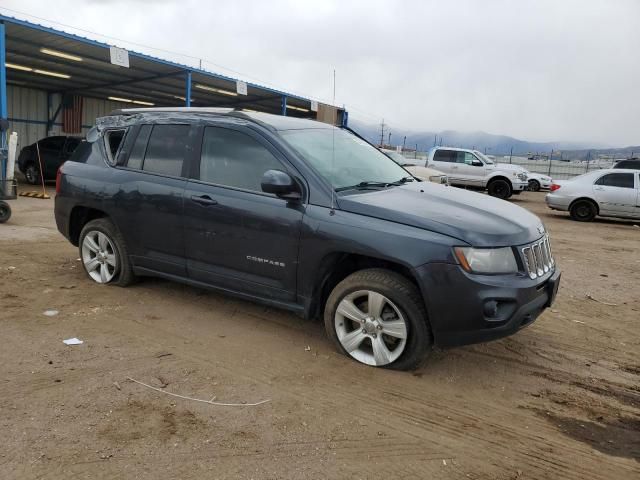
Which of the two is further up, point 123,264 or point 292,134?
point 292,134

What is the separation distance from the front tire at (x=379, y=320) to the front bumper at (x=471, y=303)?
0.12m

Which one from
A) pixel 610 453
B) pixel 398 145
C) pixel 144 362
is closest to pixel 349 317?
pixel 144 362

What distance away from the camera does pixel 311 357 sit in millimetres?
3932

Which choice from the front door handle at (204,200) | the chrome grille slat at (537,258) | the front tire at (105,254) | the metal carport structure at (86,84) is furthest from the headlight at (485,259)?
the metal carport structure at (86,84)

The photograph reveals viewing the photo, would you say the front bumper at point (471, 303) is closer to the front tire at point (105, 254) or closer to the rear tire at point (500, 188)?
the front tire at point (105, 254)

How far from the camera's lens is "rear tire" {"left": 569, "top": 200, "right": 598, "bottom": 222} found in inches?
535

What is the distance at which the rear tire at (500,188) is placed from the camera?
1898 centimetres

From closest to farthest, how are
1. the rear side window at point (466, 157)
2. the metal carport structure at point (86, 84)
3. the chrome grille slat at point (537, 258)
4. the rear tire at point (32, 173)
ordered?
the chrome grille slat at point (537, 258), the metal carport structure at point (86, 84), the rear tire at point (32, 173), the rear side window at point (466, 157)

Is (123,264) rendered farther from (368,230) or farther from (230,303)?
(368,230)

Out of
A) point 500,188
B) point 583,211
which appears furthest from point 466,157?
point 583,211

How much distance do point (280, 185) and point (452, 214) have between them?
124 cm

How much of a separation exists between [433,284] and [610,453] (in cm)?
133

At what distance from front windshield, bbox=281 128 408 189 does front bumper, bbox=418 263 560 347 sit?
1114 millimetres

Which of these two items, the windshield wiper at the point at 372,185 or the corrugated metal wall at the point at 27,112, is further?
the corrugated metal wall at the point at 27,112
